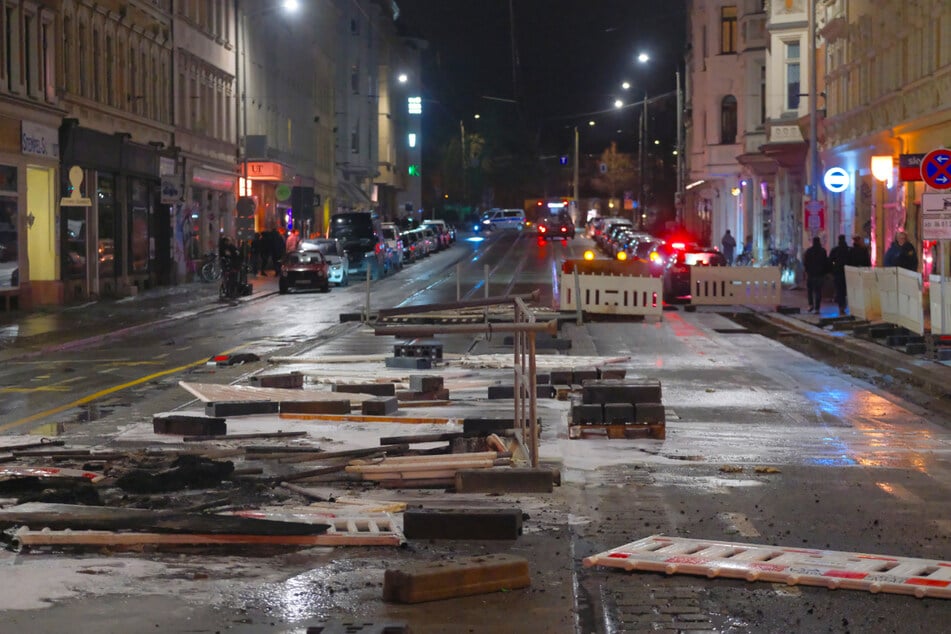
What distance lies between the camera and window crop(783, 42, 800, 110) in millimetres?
51156

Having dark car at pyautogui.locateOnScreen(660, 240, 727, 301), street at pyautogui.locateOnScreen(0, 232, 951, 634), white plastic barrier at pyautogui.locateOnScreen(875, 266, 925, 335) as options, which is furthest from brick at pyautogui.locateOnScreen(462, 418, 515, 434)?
dark car at pyautogui.locateOnScreen(660, 240, 727, 301)

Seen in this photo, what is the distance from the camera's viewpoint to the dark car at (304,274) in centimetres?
4453

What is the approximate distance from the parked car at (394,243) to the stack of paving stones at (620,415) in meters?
44.9

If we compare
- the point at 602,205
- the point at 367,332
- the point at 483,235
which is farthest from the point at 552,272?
the point at 602,205

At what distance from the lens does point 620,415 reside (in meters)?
13.3

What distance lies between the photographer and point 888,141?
3809cm

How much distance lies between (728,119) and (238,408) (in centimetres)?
5739

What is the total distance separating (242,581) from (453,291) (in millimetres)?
37387

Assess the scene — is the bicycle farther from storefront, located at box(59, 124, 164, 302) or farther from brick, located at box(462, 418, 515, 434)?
brick, located at box(462, 418, 515, 434)

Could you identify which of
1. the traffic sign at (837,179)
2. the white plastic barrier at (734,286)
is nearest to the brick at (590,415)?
the white plastic barrier at (734,286)

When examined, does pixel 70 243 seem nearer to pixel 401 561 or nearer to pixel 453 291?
pixel 453 291

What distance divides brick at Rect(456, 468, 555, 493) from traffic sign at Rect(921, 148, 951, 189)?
42.7ft

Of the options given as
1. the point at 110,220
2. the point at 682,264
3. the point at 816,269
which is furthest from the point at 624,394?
the point at 110,220

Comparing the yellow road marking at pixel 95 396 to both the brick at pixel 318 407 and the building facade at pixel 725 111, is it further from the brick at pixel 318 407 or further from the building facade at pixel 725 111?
the building facade at pixel 725 111
